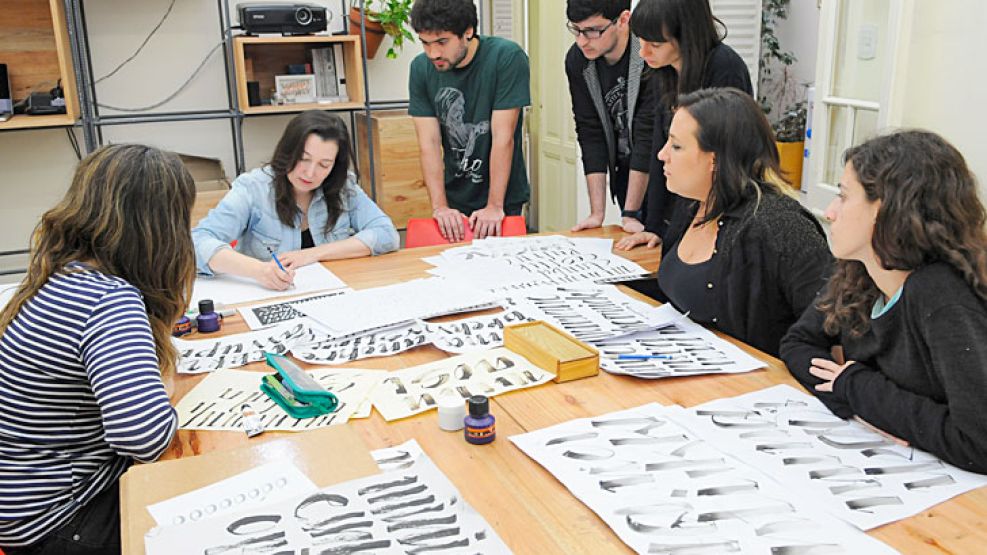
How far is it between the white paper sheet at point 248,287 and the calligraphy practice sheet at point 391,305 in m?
0.16

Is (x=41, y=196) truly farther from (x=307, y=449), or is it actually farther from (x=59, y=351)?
(x=307, y=449)

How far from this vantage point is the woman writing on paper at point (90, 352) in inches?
46.7

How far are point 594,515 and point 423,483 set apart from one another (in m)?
0.22

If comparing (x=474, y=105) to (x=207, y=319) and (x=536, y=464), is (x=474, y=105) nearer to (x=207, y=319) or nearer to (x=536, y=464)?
(x=207, y=319)

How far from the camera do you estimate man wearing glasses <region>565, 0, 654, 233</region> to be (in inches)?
96.3

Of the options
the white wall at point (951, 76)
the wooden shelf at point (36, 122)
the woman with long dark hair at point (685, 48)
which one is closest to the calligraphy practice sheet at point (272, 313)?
the woman with long dark hair at point (685, 48)

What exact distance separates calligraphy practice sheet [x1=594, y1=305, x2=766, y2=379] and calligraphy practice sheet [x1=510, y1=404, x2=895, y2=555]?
0.61 ft

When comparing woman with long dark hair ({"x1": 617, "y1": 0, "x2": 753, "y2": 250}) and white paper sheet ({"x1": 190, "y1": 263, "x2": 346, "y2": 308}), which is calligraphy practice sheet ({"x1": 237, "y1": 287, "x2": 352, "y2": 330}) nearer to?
white paper sheet ({"x1": 190, "y1": 263, "x2": 346, "y2": 308})

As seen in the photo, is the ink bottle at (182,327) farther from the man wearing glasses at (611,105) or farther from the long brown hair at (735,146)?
the man wearing glasses at (611,105)

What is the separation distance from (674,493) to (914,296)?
452 millimetres

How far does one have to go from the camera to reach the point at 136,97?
4.27 metres

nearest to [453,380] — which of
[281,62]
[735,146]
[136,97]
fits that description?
[735,146]

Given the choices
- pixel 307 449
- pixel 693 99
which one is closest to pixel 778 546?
pixel 307 449

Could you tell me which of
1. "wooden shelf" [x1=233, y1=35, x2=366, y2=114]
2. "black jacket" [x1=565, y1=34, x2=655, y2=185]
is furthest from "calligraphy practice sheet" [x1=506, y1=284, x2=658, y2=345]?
"wooden shelf" [x1=233, y1=35, x2=366, y2=114]
